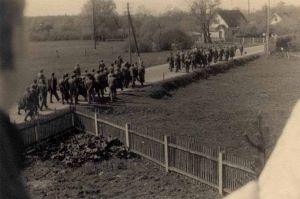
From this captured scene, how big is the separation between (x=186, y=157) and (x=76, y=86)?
393 centimetres

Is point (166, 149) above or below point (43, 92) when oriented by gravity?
below

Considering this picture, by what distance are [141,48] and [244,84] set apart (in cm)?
420

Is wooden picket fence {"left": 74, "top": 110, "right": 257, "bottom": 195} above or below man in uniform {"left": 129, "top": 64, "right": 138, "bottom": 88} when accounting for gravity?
below

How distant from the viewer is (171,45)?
6754mm

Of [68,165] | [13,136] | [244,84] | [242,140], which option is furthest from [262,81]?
[13,136]

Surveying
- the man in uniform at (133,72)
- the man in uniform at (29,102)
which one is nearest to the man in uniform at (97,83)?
the man in uniform at (133,72)

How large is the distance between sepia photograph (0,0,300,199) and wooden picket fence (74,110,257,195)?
1 cm

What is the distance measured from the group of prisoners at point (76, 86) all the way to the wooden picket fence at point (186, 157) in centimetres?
115

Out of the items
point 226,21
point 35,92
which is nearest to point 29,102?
point 35,92

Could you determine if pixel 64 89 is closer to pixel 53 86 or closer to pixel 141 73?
pixel 53 86

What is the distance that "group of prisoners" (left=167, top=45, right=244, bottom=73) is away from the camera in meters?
11.9

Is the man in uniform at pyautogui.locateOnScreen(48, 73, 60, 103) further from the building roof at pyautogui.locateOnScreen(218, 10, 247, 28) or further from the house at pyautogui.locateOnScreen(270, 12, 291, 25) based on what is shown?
the house at pyautogui.locateOnScreen(270, 12, 291, 25)

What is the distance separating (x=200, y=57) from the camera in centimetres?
1309

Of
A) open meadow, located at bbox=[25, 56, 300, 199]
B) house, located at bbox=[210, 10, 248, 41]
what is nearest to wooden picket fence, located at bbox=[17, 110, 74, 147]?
open meadow, located at bbox=[25, 56, 300, 199]
